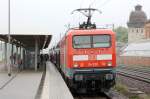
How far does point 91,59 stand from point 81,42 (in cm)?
100

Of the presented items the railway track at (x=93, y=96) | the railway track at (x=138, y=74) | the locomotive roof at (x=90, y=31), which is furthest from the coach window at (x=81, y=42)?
the railway track at (x=138, y=74)

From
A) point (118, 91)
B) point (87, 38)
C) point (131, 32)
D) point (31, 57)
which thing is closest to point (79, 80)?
point (87, 38)

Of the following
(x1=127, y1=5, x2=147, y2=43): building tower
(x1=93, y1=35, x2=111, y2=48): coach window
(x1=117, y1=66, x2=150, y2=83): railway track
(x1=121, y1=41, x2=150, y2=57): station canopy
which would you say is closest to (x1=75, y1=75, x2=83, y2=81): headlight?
(x1=93, y1=35, x2=111, y2=48): coach window

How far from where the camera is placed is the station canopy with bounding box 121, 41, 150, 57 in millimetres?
57312

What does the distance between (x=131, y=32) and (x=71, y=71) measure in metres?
101

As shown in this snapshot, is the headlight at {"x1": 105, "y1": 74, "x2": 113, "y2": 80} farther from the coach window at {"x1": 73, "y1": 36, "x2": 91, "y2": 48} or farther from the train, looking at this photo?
the coach window at {"x1": 73, "y1": 36, "x2": 91, "y2": 48}

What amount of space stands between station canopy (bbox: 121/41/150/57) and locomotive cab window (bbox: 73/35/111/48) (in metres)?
36.3

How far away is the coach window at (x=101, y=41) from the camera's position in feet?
66.0

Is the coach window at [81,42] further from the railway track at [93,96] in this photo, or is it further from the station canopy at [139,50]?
the station canopy at [139,50]

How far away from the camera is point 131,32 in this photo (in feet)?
392

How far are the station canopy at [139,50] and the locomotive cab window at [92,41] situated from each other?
36.3 m

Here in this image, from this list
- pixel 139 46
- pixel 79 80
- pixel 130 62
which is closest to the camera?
pixel 79 80

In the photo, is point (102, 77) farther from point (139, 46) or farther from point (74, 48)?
point (139, 46)

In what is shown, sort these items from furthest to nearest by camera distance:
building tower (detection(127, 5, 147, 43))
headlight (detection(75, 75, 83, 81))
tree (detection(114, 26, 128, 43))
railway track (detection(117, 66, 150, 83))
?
tree (detection(114, 26, 128, 43))
building tower (detection(127, 5, 147, 43))
railway track (detection(117, 66, 150, 83))
headlight (detection(75, 75, 83, 81))
